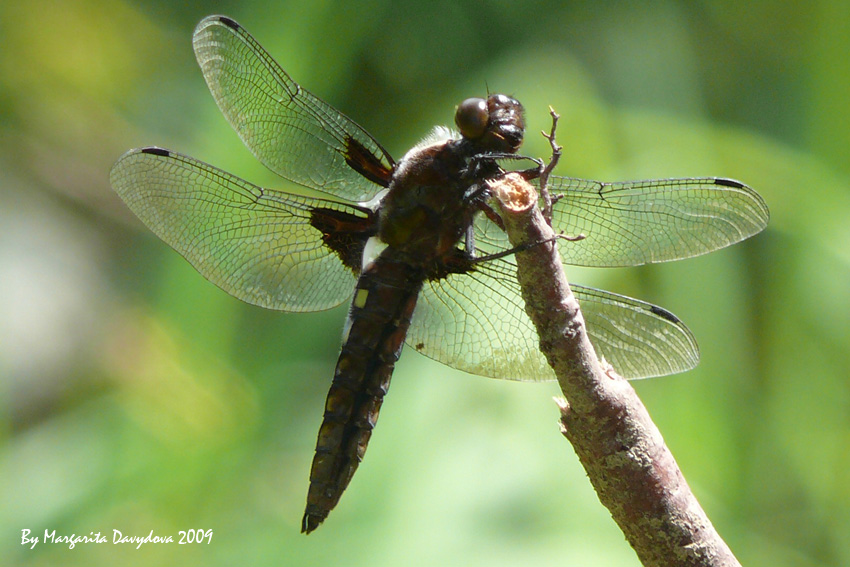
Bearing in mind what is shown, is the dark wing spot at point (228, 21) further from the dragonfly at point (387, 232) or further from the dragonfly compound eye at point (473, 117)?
the dragonfly compound eye at point (473, 117)

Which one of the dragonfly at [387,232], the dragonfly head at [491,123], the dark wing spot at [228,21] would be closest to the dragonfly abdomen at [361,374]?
the dragonfly at [387,232]

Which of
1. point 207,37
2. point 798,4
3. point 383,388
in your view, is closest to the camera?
point 383,388

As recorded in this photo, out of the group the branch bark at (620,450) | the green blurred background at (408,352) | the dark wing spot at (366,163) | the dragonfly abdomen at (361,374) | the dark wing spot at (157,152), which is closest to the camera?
the branch bark at (620,450)

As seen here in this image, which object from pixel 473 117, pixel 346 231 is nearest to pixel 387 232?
pixel 346 231

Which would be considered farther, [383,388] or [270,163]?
[270,163]

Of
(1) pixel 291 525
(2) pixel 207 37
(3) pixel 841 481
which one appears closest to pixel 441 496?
(1) pixel 291 525

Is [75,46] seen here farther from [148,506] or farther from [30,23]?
[148,506]

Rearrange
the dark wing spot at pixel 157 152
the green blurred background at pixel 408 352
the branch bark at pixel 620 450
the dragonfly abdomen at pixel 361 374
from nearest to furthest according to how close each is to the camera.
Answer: the branch bark at pixel 620 450 → the dragonfly abdomen at pixel 361 374 → the dark wing spot at pixel 157 152 → the green blurred background at pixel 408 352
